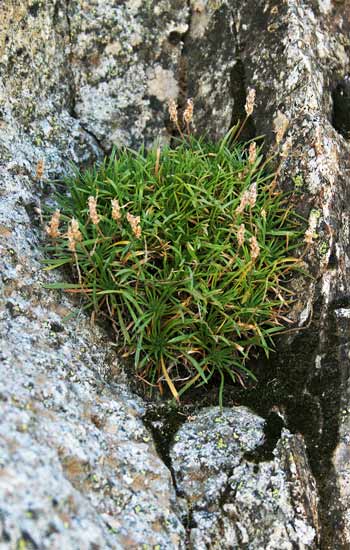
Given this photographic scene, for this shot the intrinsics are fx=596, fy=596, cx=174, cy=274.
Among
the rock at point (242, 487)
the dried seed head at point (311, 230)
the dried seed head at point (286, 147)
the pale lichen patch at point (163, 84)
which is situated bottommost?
the rock at point (242, 487)

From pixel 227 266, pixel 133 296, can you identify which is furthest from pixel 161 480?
pixel 227 266

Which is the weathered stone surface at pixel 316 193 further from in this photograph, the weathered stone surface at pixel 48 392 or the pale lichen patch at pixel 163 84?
the weathered stone surface at pixel 48 392

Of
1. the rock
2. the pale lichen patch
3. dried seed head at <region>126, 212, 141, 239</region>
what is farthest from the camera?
the pale lichen patch

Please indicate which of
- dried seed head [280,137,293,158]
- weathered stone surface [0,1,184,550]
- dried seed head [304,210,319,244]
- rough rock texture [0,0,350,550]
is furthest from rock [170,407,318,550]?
dried seed head [280,137,293,158]

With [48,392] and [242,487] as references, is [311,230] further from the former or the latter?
[48,392]

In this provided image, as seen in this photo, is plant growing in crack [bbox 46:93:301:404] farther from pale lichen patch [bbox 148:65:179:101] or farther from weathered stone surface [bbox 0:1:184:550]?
pale lichen patch [bbox 148:65:179:101]

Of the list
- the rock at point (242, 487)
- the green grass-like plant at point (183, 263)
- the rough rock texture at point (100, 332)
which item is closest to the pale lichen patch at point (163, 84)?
the rough rock texture at point (100, 332)
